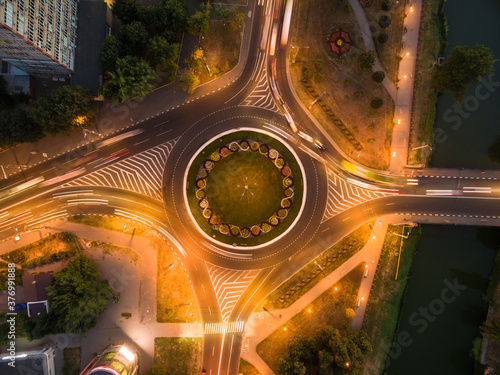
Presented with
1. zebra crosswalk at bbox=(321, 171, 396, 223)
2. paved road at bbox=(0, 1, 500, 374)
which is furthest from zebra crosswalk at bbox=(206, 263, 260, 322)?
zebra crosswalk at bbox=(321, 171, 396, 223)

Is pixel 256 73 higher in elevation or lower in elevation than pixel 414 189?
higher

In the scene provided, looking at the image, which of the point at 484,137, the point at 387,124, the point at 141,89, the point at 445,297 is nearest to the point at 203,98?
the point at 141,89

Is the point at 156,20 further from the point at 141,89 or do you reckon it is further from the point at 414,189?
the point at 414,189

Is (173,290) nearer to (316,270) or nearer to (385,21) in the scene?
(316,270)

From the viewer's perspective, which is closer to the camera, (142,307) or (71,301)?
(71,301)

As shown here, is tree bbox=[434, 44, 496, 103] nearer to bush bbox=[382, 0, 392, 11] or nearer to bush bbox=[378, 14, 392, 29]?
bush bbox=[378, 14, 392, 29]

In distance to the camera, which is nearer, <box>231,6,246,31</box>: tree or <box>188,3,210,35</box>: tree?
<box>188,3,210,35</box>: tree

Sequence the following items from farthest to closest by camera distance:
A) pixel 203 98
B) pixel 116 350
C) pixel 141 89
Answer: pixel 203 98
pixel 116 350
pixel 141 89
